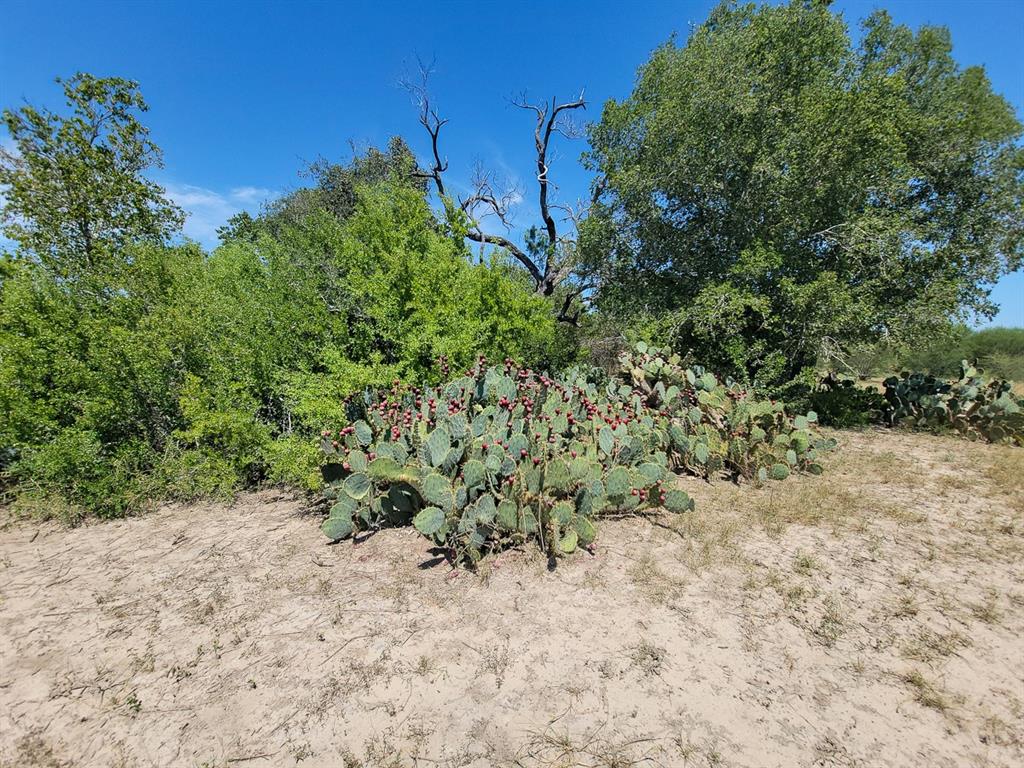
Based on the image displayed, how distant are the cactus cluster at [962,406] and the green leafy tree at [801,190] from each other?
0.98 meters

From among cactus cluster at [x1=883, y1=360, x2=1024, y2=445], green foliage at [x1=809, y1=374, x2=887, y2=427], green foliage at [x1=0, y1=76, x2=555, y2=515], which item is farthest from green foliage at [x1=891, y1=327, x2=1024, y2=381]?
green foliage at [x1=0, y1=76, x2=555, y2=515]

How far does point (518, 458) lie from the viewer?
379 cm

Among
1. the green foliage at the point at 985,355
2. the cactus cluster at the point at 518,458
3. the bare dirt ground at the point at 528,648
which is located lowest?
the bare dirt ground at the point at 528,648

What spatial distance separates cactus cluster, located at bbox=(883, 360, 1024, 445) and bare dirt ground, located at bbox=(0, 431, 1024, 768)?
3985mm

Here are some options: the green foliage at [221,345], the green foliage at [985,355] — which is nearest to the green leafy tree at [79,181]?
the green foliage at [221,345]

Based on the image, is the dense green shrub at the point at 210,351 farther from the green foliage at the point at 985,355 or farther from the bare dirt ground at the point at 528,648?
the green foliage at the point at 985,355

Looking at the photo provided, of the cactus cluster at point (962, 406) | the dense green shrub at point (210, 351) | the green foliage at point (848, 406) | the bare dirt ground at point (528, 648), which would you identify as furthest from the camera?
the green foliage at point (848, 406)

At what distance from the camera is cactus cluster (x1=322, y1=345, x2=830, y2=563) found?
11.7 ft

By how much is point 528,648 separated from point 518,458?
1.49 m

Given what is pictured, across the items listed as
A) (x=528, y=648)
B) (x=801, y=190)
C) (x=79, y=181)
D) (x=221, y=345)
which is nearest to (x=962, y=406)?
(x=801, y=190)

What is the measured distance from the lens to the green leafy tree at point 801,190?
8094 millimetres

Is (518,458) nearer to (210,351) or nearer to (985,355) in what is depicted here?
(210,351)

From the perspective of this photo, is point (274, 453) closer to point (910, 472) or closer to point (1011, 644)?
point (1011, 644)

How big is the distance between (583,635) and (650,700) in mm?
530
